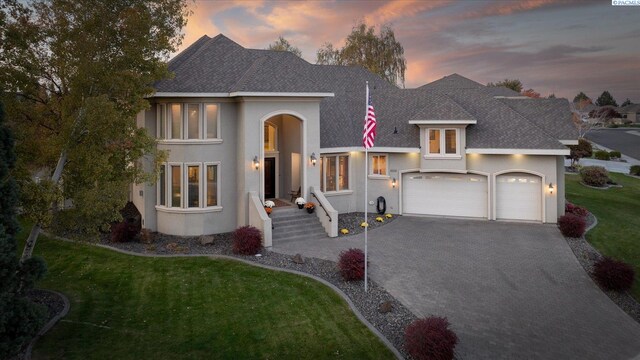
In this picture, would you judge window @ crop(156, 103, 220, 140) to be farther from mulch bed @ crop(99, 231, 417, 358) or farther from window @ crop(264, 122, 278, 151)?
mulch bed @ crop(99, 231, 417, 358)

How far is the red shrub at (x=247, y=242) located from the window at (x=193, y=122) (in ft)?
17.0

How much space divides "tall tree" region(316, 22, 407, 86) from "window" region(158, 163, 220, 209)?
33.2m

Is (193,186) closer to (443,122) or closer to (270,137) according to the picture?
(270,137)

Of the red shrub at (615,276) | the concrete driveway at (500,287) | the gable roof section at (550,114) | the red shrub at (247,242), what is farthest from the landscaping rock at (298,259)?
the gable roof section at (550,114)

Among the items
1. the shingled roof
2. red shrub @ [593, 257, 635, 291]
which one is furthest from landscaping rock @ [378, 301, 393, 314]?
the shingled roof

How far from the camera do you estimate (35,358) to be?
29.4ft

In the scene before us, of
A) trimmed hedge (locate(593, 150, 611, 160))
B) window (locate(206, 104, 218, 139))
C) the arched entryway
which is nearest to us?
window (locate(206, 104, 218, 139))

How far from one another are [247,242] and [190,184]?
4570mm

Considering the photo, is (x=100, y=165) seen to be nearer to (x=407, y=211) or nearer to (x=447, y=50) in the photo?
(x=407, y=211)

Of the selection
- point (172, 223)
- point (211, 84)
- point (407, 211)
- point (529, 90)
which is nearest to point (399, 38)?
point (529, 90)

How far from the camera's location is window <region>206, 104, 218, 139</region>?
18.8 metres

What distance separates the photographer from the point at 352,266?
13.4m

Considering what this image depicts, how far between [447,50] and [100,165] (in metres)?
29.9

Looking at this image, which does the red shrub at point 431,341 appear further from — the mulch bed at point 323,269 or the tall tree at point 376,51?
the tall tree at point 376,51
